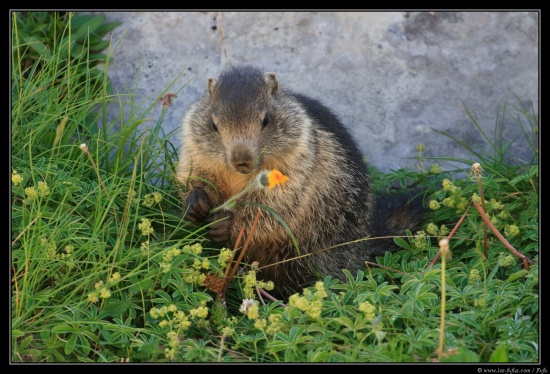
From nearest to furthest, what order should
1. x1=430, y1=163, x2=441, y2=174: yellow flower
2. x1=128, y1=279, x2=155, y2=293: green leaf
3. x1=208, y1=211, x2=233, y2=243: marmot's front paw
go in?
x1=128, y1=279, x2=155, y2=293: green leaf
x1=208, y1=211, x2=233, y2=243: marmot's front paw
x1=430, y1=163, x2=441, y2=174: yellow flower

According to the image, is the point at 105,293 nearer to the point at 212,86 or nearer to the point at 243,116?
the point at 243,116

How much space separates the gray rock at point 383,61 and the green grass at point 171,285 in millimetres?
1267

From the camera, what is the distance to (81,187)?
174 inches

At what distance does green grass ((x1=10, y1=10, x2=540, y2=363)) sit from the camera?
3648mm

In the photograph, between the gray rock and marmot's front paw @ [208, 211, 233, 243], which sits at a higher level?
the gray rock

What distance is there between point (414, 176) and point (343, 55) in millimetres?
1229

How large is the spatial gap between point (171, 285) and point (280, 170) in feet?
3.09

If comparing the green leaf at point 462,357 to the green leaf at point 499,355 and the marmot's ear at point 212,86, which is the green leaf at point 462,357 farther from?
the marmot's ear at point 212,86

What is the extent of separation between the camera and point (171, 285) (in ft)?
13.6

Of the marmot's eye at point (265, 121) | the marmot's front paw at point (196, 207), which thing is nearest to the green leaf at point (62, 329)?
the marmot's front paw at point (196, 207)

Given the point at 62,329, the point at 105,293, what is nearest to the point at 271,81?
the point at 105,293

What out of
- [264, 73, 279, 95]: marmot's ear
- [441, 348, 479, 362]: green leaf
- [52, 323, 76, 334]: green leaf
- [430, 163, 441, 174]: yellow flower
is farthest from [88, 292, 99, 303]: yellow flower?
[430, 163, 441, 174]: yellow flower

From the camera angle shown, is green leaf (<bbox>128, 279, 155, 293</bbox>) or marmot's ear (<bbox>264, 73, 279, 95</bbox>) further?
marmot's ear (<bbox>264, 73, 279, 95</bbox>)

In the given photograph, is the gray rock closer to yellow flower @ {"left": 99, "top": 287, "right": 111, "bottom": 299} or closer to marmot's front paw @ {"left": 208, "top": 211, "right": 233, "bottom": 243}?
marmot's front paw @ {"left": 208, "top": 211, "right": 233, "bottom": 243}
